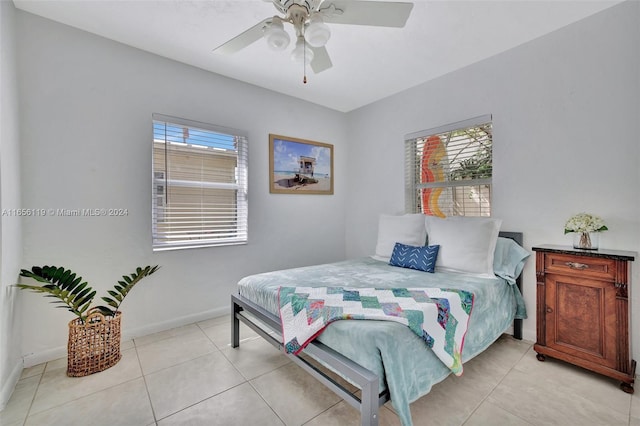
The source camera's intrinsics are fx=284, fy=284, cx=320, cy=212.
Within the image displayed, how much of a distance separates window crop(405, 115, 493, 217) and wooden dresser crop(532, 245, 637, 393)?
0.90 metres

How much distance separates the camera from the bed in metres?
1.33

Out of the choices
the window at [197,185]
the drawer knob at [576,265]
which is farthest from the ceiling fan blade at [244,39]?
the drawer knob at [576,265]

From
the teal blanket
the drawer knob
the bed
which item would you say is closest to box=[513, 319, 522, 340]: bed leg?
the bed

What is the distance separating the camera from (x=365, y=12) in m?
1.57

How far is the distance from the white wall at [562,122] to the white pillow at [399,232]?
0.72m

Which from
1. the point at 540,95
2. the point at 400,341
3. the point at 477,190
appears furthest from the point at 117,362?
the point at 540,95

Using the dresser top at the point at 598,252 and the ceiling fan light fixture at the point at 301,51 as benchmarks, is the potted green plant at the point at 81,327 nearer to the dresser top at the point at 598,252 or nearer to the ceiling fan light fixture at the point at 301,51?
the ceiling fan light fixture at the point at 301,51

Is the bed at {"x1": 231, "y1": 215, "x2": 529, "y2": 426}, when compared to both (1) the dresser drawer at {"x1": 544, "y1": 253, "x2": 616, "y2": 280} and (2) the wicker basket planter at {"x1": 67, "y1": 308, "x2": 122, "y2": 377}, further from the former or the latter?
(2) the wicker basket planter at {"x1": 67, "y1": 308, "x2": 122, "y2": 377}

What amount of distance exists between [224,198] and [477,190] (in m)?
2.72

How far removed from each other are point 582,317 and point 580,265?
0.36 metres

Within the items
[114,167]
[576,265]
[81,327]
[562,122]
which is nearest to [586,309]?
[576,265]

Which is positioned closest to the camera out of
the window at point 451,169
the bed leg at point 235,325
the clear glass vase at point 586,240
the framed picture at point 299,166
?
the clear glass vase at point 586,240

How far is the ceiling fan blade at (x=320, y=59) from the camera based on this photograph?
6.29ft

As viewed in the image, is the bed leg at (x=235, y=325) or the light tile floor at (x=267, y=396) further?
the bed leg at (x=235, y=325)
